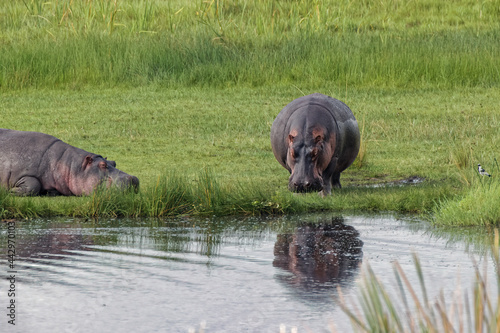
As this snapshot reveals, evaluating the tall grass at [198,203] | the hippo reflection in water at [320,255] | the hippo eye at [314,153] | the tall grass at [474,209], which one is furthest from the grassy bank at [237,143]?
the hippo reflection in water at [320,255]

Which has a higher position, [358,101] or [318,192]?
[358,101]

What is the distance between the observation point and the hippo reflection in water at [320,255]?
5645 mm

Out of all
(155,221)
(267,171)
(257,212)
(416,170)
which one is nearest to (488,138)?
(416,170)

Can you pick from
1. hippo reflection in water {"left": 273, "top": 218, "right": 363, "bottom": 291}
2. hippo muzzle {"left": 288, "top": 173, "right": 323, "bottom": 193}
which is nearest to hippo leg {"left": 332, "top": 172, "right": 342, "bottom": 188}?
hippo muzzle {"left": 288, "top": 173, "right": 323, "bottom": 193}

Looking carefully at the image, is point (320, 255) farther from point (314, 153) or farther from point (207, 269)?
point (314, 153)

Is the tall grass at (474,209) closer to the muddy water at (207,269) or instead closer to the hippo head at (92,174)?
the muddy water at (207,269)

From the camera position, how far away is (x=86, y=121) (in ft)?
47.6

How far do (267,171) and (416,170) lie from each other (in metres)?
1.72


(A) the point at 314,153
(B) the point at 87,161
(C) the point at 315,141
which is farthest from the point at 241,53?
(A) the point at 314,153

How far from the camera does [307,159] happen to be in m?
8.20

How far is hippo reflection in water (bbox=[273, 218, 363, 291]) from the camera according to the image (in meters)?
5.64

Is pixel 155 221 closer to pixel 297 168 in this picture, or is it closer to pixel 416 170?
pixel 297 168

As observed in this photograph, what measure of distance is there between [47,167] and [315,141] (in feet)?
9.80

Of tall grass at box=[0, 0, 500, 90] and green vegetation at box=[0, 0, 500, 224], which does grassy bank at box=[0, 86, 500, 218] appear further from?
tall grass at box=[0, 0, 500, 90]
